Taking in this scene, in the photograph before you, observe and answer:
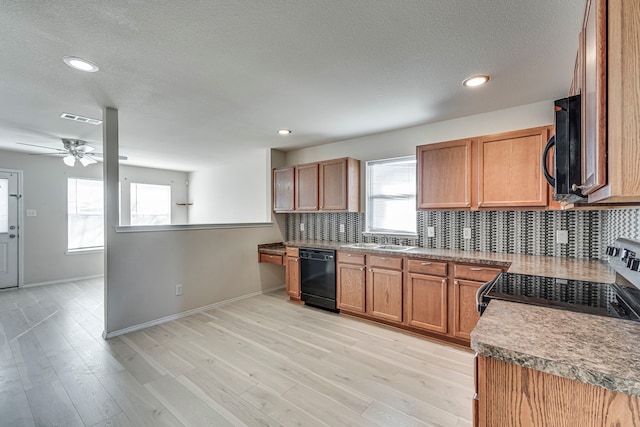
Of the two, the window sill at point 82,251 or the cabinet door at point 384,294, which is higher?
the window sill at point 82,251

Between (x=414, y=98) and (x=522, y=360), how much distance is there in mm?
2543

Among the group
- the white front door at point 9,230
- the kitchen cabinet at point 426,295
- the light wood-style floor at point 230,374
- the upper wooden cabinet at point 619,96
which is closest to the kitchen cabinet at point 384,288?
the kitchen cabinet at point 426,295

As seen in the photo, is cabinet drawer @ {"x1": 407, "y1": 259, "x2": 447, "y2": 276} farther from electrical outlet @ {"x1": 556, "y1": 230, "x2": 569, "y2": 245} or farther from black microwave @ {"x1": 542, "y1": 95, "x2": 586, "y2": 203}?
black microwave @ {"x1": 542, "y1": 95, "x2": 586, "y2": 203}

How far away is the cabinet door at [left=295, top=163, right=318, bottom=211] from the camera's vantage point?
429cm

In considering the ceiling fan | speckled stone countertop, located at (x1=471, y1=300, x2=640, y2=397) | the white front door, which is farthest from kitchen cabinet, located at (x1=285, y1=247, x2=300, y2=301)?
the white front door

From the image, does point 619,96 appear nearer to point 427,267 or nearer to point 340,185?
point 427,267

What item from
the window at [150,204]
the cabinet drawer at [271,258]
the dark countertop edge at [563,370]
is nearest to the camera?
the dark countertop edge at [563,370]

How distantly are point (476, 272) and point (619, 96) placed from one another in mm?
2262

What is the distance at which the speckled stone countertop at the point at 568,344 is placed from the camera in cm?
69

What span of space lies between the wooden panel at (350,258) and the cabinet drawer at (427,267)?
60cm

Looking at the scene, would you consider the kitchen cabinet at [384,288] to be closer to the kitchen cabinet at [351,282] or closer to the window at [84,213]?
the kitchen cabinet at [351,282]

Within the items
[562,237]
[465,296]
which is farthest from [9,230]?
[562,237]

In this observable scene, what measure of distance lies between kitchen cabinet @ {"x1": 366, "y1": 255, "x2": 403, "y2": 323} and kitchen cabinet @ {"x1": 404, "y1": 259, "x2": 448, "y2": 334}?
10cm

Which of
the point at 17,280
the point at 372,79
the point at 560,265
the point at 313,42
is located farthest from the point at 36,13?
the point at 17,280
